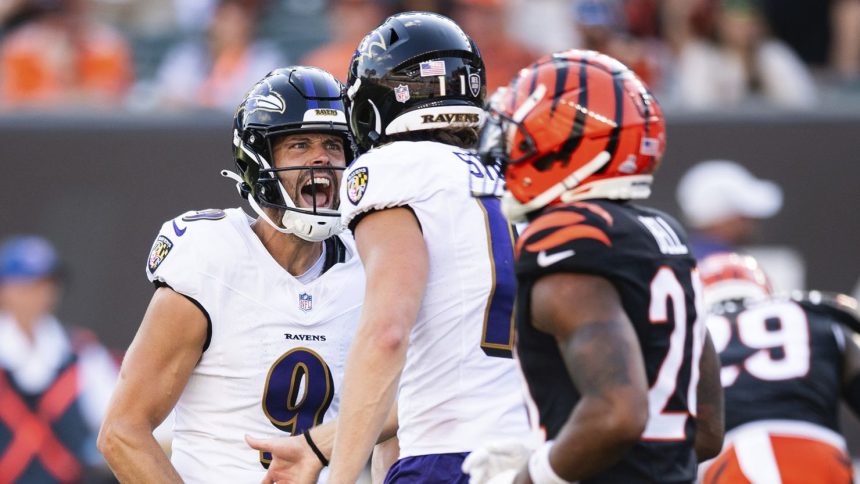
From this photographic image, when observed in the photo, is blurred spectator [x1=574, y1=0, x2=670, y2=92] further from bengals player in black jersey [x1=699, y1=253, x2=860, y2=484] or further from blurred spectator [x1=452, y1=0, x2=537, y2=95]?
bengals player in black jersey [x1=699, y1=253, x2=860, y2=484]

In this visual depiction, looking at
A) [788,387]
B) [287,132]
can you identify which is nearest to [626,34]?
[788,387]

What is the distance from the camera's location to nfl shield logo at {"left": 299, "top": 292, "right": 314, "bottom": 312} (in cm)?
402

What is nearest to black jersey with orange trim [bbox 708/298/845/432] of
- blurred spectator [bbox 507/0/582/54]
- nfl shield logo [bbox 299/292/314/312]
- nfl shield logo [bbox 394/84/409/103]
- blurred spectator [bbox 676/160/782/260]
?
nfl shield logo [bbox 299/292/314/312]

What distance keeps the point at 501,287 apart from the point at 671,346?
0.66 metres

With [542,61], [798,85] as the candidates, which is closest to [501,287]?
[542,61]

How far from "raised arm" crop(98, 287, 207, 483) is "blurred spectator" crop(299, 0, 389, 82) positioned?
492 centimetres

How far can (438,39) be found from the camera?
376 cm

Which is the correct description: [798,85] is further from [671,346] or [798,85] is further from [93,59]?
[671,346]

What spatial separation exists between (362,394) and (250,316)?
0.75m

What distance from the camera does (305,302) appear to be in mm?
4023

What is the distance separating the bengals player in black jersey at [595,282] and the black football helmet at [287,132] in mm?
843

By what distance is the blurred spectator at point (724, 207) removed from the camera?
7.91 metres

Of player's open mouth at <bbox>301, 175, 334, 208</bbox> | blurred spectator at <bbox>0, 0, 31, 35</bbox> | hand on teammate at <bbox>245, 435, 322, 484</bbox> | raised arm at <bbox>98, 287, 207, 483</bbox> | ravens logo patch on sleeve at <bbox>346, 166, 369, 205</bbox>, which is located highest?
blurred spectator at <bbox>0, 0, 31, 35</bbox>

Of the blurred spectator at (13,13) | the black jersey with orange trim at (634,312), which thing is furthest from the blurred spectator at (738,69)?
the black jersey with orange trim at (634,312)
